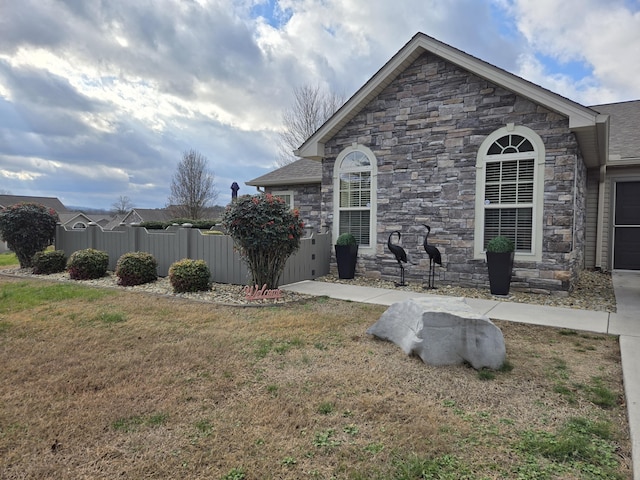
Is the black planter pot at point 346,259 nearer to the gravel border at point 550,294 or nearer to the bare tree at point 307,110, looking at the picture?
the gravel border at point 550,294

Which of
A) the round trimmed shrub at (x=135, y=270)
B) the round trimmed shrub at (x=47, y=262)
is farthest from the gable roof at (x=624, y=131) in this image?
the round trimmed shrub at (x=47, y=262)

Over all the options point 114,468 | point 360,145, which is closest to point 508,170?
point 360,145

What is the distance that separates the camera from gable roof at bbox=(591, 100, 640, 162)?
33.6 feet

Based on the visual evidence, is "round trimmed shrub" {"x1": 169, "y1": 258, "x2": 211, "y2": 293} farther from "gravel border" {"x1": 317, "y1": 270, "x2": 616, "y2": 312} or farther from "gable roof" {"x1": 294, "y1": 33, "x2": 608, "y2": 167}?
"gable roof" {"x1": 294, "y1": 33, "x2": 608, "y2": 167}

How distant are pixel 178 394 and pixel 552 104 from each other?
7380 millimetres

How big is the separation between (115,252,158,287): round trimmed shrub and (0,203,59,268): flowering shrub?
13.7ft

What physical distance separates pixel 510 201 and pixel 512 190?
0.70 feet

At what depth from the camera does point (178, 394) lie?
3.12m

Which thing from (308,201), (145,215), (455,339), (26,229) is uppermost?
(145,215)

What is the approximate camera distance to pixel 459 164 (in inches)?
315

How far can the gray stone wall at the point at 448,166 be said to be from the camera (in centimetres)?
714

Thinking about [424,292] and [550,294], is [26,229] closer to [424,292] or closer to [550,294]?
[424,292]

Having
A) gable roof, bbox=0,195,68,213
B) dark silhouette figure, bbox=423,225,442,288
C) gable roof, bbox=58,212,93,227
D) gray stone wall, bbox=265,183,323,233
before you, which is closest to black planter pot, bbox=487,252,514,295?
dark silhouette figure, bbox=423,225,442,288

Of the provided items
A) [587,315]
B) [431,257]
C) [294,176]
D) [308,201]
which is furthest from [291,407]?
[294,176]
